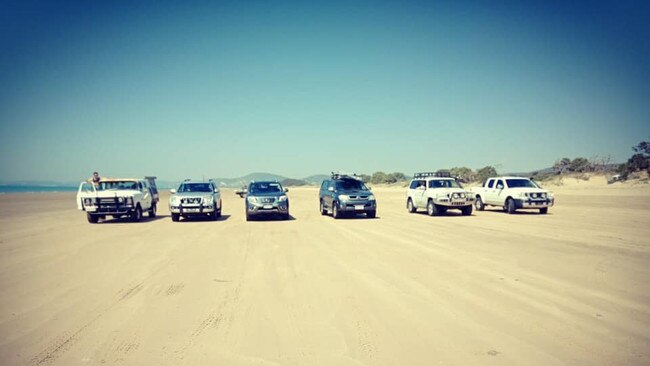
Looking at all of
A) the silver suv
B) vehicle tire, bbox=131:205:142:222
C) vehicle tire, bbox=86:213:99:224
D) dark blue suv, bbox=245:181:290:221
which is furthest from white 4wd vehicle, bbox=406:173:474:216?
vehicle tire, bbox=86:213:99:224

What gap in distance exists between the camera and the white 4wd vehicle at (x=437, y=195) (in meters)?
19.2

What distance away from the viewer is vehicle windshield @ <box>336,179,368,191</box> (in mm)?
19969

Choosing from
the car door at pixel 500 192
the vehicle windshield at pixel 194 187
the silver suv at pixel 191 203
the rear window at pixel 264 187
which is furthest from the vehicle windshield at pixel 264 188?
the car door at pixel 500 192

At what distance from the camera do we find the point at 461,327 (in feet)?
15.5

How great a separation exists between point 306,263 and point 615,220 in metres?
13.6

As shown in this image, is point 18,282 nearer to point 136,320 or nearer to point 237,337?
point 136,320

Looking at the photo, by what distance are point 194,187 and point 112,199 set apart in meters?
3.39

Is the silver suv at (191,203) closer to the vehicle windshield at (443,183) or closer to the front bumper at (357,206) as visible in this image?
the front bumper at (357,206)

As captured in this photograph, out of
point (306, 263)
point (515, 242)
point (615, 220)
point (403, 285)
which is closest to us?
point (403, 285)

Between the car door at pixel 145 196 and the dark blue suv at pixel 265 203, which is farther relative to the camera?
the car door at pixel 145 196

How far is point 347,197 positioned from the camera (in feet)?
61.5

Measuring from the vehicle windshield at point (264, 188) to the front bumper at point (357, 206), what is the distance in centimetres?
299

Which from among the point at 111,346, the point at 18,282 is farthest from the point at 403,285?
the point at 18,282

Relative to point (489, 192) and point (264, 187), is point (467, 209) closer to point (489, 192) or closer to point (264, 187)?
point (489, 192)
